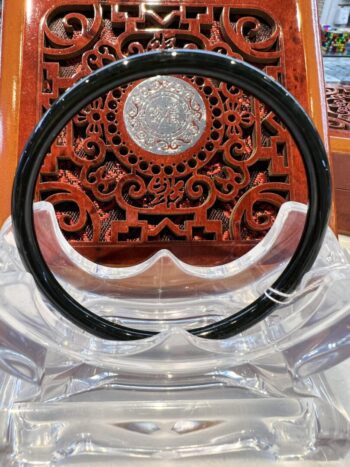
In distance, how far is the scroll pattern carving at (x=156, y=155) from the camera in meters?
0.65

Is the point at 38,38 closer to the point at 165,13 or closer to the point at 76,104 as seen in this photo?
the point at 165,13

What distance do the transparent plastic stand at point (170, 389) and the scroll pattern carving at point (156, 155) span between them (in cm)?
25

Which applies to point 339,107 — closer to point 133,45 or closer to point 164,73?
point 133,45

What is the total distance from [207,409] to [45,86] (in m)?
0.50

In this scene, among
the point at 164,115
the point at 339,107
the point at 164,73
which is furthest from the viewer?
the point at 339,107

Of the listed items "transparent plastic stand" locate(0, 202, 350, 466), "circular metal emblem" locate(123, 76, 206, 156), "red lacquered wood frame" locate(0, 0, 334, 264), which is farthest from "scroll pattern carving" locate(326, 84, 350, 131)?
"transparent plastic stand" locate(0, 202, 350, 466)

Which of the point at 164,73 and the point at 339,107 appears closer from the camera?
the point at 164,73

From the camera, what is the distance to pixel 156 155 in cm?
66

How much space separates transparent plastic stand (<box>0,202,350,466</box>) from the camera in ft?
1.18

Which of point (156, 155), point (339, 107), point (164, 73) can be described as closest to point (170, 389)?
point (164, 73)

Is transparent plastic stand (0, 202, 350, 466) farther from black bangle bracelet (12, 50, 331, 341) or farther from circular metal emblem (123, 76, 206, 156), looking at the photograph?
circular metal emblem (123, 76, 206, 156)

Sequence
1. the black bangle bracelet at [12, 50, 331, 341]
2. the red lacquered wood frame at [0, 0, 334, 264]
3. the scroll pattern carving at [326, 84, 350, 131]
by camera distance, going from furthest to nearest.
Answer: the scroll pattern carving at [326, 84, 350, 131] < the red lacquered wood frame at [0, 0, 334, 264] < the black bangle bracelet at [12, 50, 331, 341]

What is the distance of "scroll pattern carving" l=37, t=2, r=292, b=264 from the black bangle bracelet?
0.25 metres

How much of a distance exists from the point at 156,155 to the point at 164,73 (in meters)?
→ 0.30
